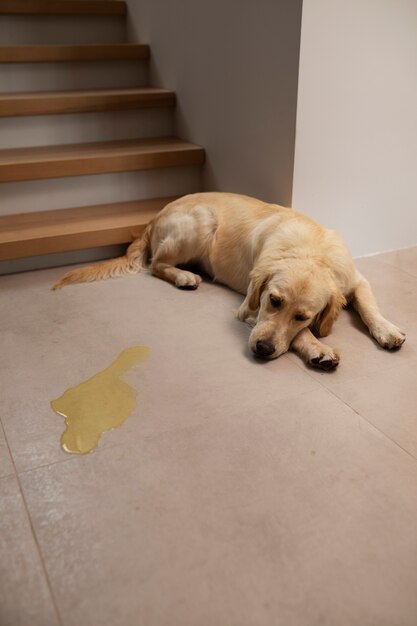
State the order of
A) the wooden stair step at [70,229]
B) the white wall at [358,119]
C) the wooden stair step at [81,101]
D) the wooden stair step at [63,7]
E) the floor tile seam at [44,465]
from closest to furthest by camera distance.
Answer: the floor tile seam at [44,465] < the white wall at [358,119] < the wooden stair step at [70,229] < the wooden stair step at [81,101] < the wooden stair step at [63,7]

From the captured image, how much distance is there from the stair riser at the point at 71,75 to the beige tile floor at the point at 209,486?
204 cm

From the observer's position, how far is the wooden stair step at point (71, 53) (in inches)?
144

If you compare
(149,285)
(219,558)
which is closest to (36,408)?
(219,558)

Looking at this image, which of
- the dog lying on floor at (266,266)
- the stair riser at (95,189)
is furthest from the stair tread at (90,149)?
the dog lying on floor at (266,266)

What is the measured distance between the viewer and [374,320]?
95.2 inches

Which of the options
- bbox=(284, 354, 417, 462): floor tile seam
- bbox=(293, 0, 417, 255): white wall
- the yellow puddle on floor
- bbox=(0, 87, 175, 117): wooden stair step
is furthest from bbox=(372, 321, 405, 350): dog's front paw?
bbox=(0, 87, 175, 117): wooden stair step

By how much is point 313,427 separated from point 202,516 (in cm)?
52

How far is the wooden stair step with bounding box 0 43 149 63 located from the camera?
366cm

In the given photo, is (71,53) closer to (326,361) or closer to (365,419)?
(326,361)

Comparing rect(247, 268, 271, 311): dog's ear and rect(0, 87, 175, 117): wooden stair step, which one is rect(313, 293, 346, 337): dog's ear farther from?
rect(0, 87, 175, 117): wooden stair step

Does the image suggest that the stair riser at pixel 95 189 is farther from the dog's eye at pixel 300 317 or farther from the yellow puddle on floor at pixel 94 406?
the dog's eye at pixel 300 317

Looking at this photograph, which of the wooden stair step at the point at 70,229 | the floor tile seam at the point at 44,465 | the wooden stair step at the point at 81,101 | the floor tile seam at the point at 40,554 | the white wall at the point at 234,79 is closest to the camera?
the floor tile seam at the point at 40,554

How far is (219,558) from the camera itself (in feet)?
4.48

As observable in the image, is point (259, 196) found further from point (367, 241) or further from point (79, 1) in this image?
point (79, 1)
